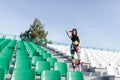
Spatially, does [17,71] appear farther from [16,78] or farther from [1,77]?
[1,77]

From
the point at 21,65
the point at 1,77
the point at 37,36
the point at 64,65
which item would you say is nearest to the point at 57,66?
the point at 64,65

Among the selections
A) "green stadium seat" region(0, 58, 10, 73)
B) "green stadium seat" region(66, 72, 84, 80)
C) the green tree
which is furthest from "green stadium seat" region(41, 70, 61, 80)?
the green tree

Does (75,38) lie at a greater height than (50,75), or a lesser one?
greater

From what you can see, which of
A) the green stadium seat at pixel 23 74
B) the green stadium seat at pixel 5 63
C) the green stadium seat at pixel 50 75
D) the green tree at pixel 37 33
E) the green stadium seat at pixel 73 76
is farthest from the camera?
the green tree at pixel 37 33

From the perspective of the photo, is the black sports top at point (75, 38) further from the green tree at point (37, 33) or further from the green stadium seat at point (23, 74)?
the green tree at point (37, 33)

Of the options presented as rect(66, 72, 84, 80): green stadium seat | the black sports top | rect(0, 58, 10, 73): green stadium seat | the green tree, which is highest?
the green tree

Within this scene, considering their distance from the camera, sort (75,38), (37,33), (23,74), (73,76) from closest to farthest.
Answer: (23,74), (73,76), (75,38), (37,33)

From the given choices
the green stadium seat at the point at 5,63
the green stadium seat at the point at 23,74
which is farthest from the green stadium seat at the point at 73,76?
the green stadium seat at the point at 5,63

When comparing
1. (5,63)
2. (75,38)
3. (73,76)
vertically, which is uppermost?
(75,38)

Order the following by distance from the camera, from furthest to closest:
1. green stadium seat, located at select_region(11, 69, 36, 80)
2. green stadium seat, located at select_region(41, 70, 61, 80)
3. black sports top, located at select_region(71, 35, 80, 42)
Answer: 1. black sports top, located at select_region(71, 35, 80, 42)
2. green stadium seat, located at select_region(41, 70, 61, 80)
3. green stadium seat, located at select_region(11, 69, 36, 80)

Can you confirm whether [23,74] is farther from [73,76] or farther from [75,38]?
[75,38]

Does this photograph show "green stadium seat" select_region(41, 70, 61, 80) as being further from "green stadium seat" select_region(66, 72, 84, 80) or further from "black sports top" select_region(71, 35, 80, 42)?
"black sports top" select_region(71, 35, 80, 42)

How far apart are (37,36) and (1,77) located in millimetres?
29608

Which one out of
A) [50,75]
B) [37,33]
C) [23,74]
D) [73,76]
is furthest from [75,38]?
[37,33]
